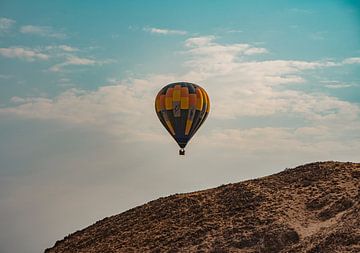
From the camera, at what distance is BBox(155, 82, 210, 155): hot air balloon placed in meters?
55.6

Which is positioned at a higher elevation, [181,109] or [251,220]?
[181,109]

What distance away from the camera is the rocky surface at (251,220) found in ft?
120

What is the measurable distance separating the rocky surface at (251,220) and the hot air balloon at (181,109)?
29.2 ft

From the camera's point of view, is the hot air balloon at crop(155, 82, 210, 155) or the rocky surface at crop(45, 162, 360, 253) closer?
the rocky surface at crop(45, 162, 360, 253)

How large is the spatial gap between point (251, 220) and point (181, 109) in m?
17.8

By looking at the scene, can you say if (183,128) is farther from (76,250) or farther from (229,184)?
(76,250)

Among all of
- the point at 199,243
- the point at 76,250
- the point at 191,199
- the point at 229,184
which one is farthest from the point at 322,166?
the point at 76,250

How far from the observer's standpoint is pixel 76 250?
44438 mm

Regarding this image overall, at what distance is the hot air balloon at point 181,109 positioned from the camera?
55.6 metres

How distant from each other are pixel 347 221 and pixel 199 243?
8912 millimetres

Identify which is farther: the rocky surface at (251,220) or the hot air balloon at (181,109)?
the hot air balloon at (181,109)

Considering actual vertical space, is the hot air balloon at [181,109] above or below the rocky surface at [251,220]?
above

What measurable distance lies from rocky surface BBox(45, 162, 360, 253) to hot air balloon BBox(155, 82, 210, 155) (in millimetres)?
8894

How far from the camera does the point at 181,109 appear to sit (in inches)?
2181
